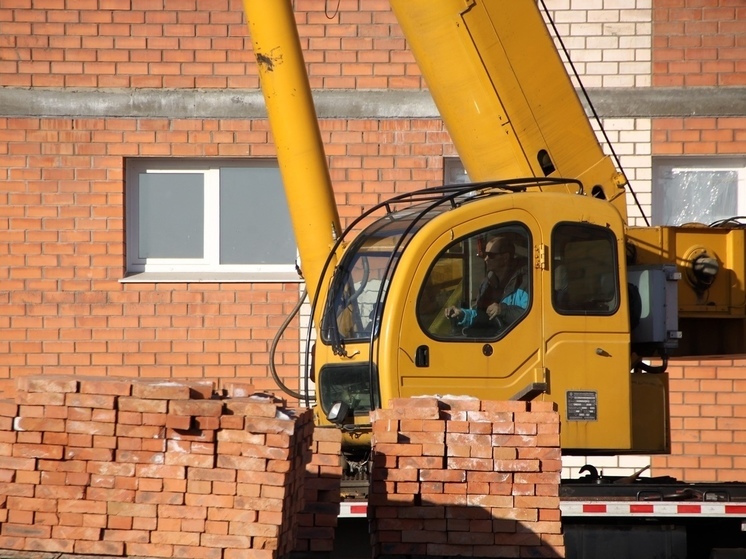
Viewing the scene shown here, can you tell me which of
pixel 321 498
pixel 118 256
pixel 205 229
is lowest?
pixel 321 498

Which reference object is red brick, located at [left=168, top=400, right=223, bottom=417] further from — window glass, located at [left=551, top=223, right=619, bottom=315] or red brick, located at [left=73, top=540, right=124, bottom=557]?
window glass, located at [left=551, top=223, right=619, bottom=315]

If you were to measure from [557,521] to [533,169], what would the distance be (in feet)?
7.72

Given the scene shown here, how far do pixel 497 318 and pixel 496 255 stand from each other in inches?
15.0

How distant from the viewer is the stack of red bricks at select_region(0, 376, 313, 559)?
527cm

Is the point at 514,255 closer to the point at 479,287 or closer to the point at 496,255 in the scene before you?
the point at 496,255

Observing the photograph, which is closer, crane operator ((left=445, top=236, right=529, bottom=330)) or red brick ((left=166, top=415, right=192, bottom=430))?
red brick ((left=166, top=415, right=192, bottom=430))

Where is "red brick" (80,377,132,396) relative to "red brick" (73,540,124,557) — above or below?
above

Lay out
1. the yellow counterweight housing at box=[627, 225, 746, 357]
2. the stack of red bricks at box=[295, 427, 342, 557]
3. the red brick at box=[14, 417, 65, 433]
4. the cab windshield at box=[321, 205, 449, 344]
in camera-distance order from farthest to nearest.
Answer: the yellow counterweight housing at box=[627, 225, 746, 357] < the cab windshield at box=[321, 205, 449, 344] < the stack of red bricks at box=[295, 427, 342, 557] < the red brick at box=[14, 417, 65, 433]

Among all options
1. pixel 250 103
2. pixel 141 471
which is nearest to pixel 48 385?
pixel 141 471

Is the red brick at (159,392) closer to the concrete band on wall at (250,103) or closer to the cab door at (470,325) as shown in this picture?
the cab door at (470,325)

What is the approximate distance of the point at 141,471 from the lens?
5.32 m

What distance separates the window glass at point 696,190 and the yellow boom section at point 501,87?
3443 mm

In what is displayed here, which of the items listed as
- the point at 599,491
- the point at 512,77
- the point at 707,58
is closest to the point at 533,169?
the point at 512,77

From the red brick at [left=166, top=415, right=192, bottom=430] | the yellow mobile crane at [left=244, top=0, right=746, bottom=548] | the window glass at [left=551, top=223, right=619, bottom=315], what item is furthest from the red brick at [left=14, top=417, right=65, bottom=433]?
the window glass at [left=551, top=223, right=619, bottom=315]
